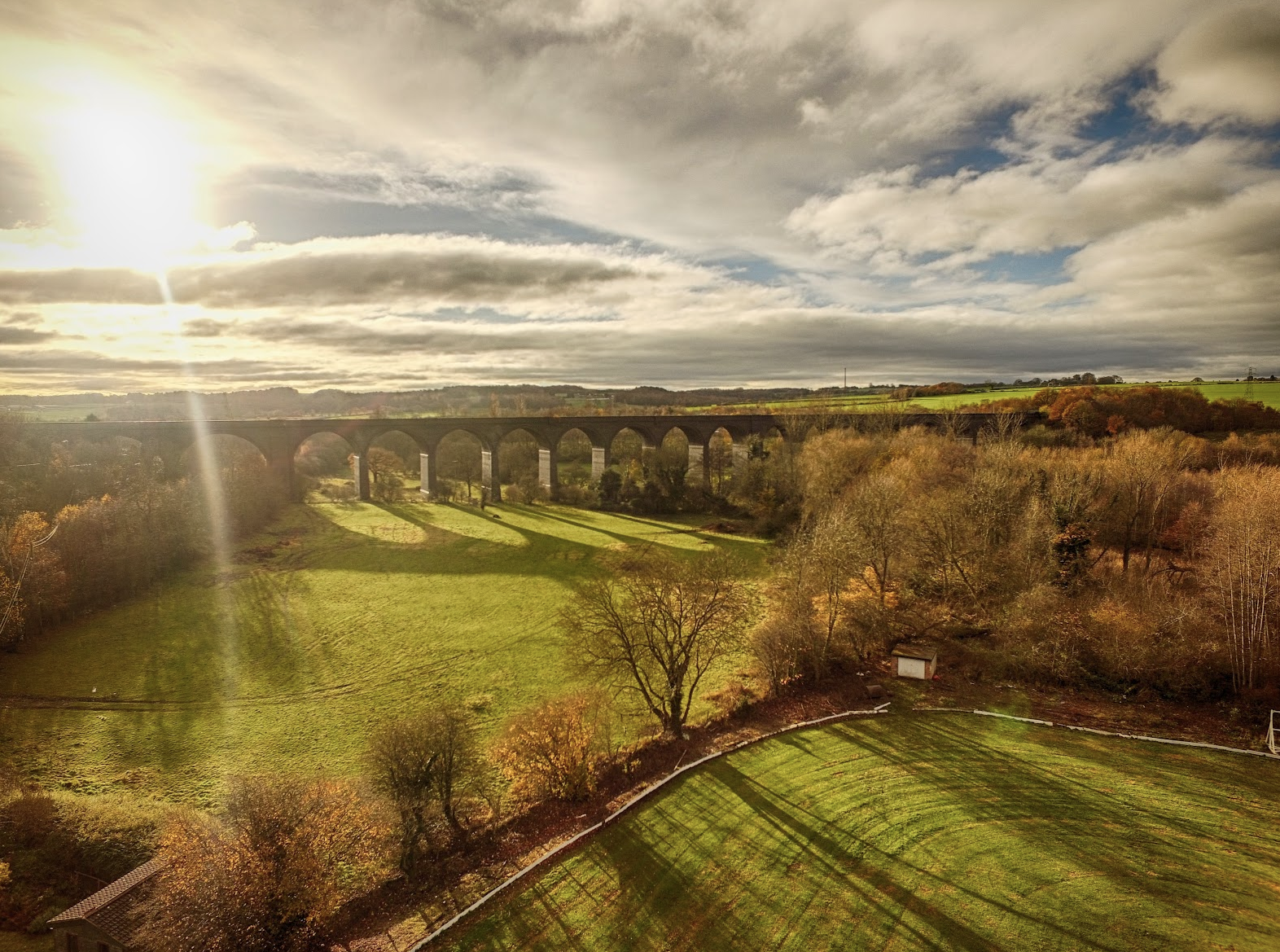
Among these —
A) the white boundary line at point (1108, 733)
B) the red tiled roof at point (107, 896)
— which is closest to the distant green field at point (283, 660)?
the red tiled roof at point (107, 896)

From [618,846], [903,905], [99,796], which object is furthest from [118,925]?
[903,905]

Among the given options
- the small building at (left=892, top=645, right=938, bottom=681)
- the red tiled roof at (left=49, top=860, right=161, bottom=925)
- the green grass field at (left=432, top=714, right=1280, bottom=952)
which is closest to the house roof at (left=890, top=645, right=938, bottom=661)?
the small building at (left=892, top=645, right=938, bottom=681)

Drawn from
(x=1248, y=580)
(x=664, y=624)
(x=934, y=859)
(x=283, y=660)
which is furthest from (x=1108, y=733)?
(x=283, y=660)

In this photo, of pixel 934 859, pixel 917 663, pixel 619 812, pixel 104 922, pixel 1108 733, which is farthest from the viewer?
pixel 917 663

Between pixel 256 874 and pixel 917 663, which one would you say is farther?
pixel 917 663

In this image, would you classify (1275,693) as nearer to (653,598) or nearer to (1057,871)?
(1057,871)

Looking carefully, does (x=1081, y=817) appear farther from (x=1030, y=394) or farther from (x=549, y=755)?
(x=1030, y=394)

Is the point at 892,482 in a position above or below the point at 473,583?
above
